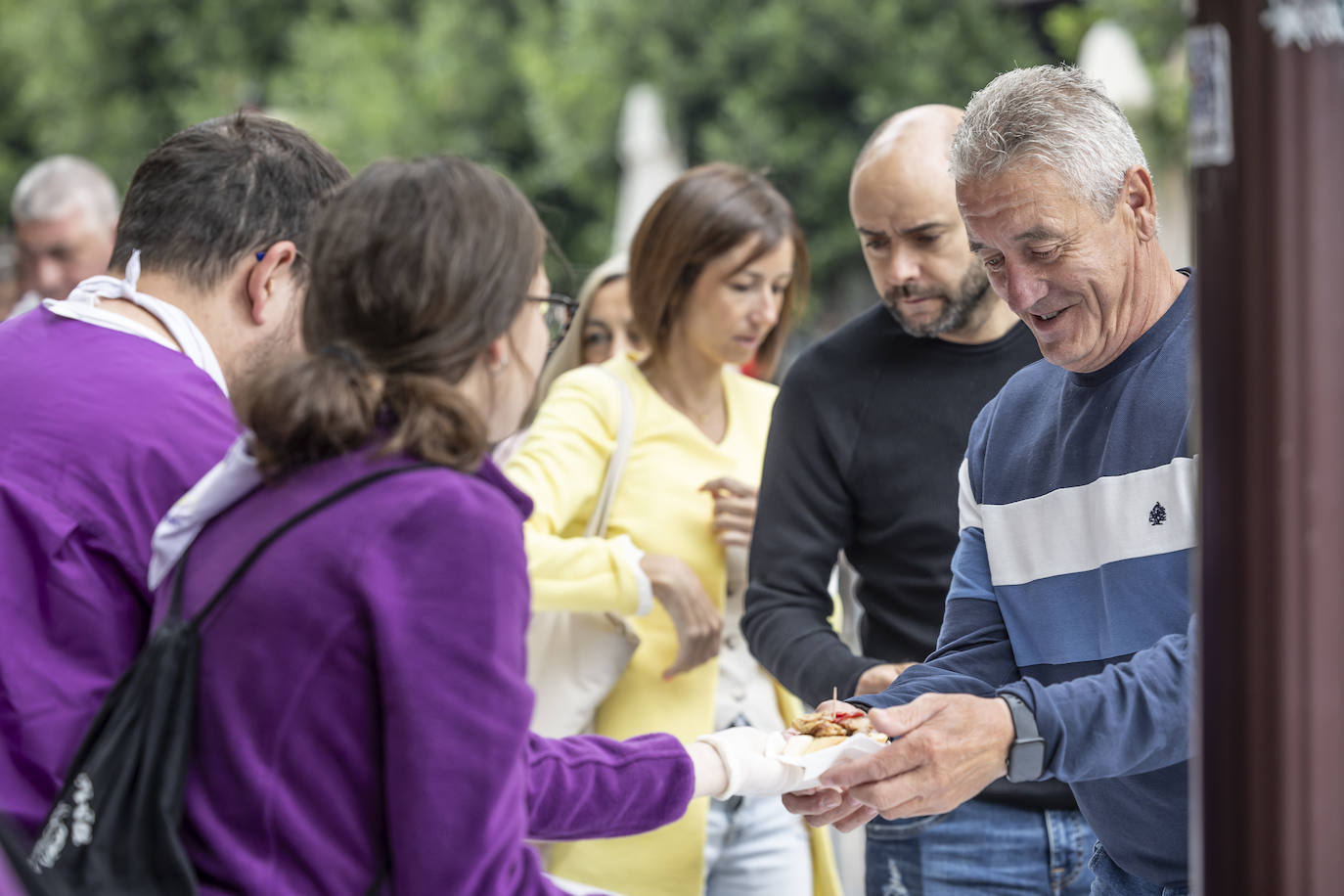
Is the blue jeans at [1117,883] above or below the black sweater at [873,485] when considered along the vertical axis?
below

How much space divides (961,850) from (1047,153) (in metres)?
1.43

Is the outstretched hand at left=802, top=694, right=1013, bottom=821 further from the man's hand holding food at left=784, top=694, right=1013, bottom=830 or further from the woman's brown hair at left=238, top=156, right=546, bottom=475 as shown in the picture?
the woman's brown hair at left=238, top=156, right=546, bottom=475

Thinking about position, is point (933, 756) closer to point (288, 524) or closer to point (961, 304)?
point (288, 524)

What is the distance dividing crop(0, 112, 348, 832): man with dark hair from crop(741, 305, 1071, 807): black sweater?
1215mm

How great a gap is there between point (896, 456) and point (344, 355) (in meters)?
1.63

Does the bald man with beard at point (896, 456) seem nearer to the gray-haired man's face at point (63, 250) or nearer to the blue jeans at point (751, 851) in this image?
the blue jeans at point (751, 851)

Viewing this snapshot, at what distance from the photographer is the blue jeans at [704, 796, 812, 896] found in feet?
10.6

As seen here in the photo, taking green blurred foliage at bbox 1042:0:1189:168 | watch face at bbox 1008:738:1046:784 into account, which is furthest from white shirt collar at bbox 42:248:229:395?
green blurred foliage at bbox 1042:0:1189:168

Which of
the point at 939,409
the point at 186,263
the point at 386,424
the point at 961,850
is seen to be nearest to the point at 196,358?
the point at 186,263

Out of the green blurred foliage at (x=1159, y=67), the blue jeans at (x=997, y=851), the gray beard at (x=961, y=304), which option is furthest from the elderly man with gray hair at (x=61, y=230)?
the green blurred foliage at (x=1159, y=67)

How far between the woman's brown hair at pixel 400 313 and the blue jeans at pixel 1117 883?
1.28 metres

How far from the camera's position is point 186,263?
2.22 metres

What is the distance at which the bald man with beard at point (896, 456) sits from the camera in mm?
2932

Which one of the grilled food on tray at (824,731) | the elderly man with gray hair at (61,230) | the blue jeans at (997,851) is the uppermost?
the elderly man with gray hair at (61,230)
